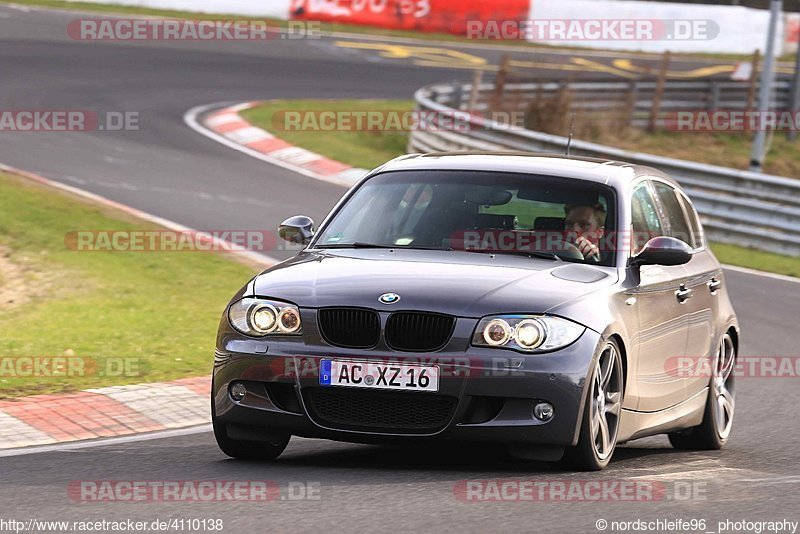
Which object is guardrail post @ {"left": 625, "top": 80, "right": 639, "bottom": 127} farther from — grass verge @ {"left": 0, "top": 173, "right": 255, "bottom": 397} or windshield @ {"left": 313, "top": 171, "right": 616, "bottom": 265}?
windshield @ {"left": 313, "top": 171, "right": 616, "bottom": 265}

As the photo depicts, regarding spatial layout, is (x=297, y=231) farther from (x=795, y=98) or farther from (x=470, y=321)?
(x=795, y=98)

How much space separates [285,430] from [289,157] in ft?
53.0

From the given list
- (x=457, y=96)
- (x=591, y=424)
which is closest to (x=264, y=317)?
(x=591, y=424)

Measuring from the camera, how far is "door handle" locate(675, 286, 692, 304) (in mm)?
8481

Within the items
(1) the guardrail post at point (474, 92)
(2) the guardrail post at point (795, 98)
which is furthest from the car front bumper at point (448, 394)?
(2) the guardrail post at point (795, 98)

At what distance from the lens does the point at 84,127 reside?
23.4 m

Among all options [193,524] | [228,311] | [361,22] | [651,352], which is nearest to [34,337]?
[228,311]

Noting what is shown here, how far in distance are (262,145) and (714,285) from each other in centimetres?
1509

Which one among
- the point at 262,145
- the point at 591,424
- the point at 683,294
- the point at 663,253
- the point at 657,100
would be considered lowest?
the point at 262,145

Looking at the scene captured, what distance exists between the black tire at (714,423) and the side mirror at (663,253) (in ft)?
5.19

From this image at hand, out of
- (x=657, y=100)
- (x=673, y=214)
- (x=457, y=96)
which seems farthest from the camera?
(x=657, y=100)

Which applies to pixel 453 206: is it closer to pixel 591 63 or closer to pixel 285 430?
pixel 285 430

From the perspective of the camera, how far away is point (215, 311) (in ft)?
42.3

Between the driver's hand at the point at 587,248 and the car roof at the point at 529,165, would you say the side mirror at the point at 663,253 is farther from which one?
the car roof at the point at 529,165
